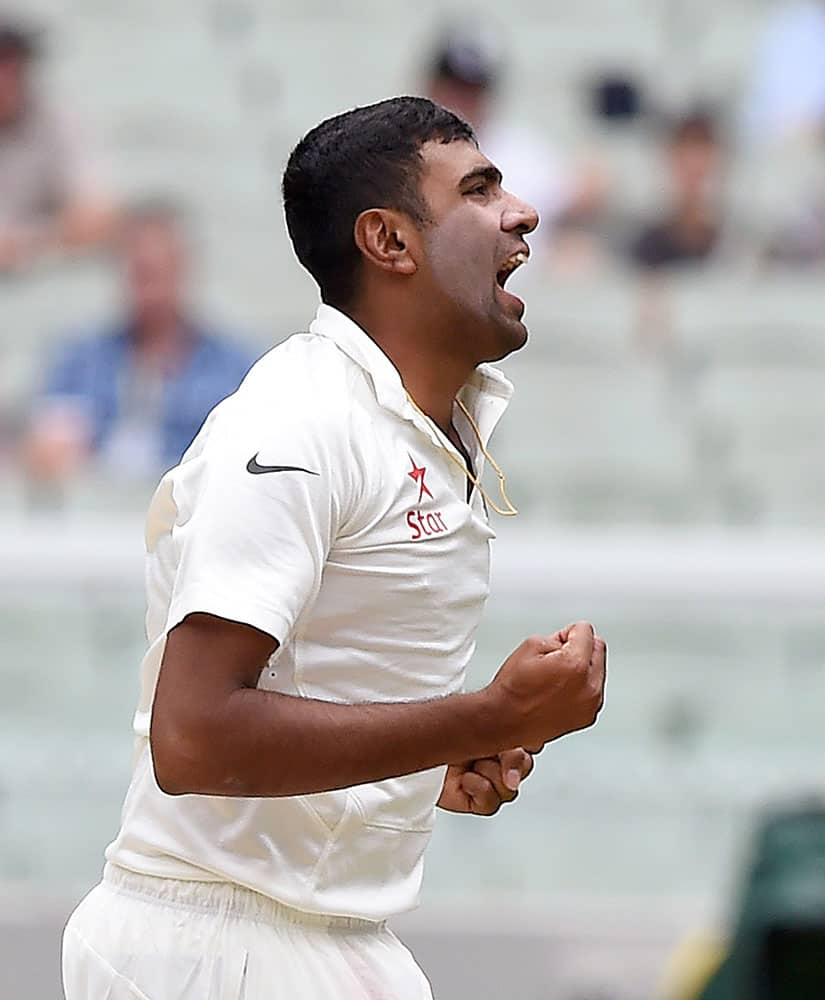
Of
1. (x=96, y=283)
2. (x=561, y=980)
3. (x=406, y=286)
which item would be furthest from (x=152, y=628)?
(x=96, y=283)

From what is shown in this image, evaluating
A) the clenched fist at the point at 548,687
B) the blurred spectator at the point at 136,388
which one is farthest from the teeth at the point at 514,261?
the blurred spectator at the point at 136,388

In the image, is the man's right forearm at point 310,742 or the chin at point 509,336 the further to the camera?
the chin at point 509,336

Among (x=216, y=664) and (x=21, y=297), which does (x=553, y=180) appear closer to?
(x=21, y=297)

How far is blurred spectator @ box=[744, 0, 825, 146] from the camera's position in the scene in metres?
8.69

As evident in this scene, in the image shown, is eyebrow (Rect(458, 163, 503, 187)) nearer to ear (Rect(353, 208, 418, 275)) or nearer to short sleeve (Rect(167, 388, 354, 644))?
ear (Rect(353, 208, 418, 275))

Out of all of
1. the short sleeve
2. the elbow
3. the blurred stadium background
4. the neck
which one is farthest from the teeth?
the blurred stadium background

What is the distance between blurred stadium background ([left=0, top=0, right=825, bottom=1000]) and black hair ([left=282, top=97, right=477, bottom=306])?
13.2 feet

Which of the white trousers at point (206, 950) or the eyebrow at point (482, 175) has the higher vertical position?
the eyebrow at point (482, 175)

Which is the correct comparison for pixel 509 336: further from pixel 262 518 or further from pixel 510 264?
pixel 262 518

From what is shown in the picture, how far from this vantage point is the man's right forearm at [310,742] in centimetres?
226

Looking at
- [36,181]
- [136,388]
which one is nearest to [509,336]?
[136,388]

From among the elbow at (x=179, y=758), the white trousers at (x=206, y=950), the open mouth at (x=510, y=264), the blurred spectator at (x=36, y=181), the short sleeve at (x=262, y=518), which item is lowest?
the white trousers at (x=206, y=950)

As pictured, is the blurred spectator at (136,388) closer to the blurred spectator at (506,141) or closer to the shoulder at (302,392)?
the blurred spectator at (506,141)

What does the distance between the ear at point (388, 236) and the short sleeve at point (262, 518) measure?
28 centimetres
